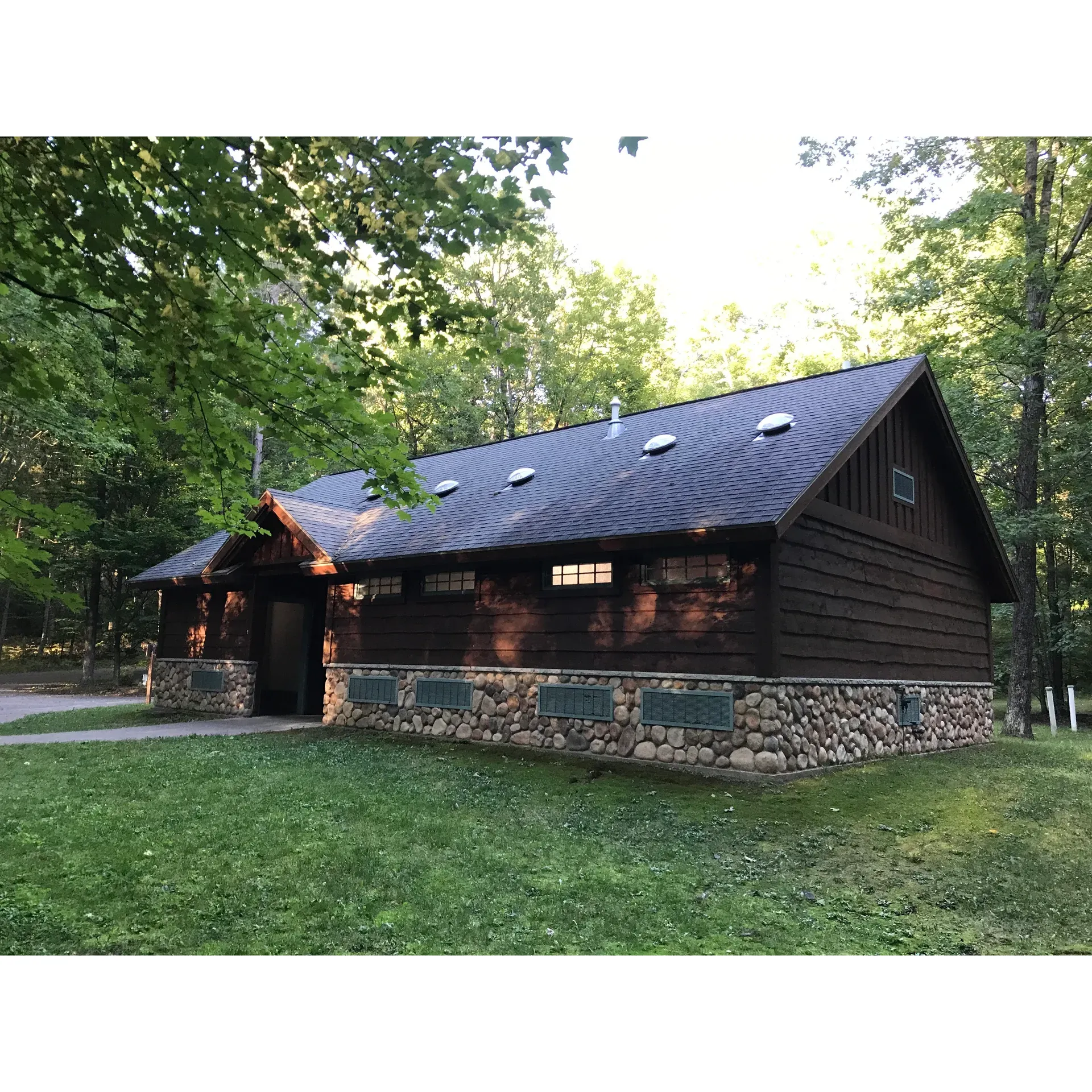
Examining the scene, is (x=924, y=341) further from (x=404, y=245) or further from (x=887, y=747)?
(x=404, y=245)

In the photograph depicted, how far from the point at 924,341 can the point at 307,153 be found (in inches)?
721

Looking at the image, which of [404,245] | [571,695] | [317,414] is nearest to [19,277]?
[317,414]

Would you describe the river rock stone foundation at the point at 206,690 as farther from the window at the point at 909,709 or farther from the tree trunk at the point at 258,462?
the window at the point at 909,709

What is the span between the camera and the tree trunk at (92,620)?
22531 millimetres

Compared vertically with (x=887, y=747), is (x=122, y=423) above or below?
above

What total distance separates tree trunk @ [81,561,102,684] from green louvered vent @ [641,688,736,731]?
1918 cm

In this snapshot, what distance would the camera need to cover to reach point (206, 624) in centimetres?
1598

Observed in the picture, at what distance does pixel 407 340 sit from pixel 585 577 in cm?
567

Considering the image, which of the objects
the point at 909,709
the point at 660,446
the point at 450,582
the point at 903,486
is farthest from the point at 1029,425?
the point at 450,582

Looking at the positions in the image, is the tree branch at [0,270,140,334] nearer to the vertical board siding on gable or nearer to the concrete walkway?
the concrete walkway

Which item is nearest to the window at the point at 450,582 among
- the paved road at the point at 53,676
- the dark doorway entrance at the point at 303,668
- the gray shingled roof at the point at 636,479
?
the gray shingled roof at the point at 636,479

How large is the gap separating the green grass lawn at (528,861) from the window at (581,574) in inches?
92.8

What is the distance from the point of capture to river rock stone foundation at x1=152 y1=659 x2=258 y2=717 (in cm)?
1495

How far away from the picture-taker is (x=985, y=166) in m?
15.1
